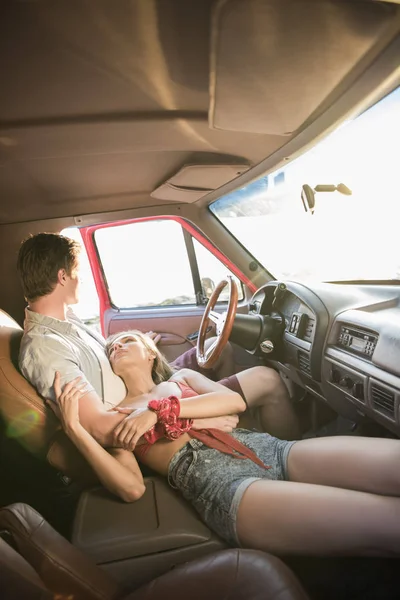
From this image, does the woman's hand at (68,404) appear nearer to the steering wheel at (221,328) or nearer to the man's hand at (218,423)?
the man's hand at (218,423)

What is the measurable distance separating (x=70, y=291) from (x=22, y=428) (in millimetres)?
676

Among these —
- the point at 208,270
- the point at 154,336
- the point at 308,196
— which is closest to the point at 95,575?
the point at 308,196

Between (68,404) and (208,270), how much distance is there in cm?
211

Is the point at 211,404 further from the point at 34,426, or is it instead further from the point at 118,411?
the point at 34,426

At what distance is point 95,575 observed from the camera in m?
1.15

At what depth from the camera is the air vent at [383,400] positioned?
155 cm

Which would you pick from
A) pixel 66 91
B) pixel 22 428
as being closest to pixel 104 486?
pixel 22 428

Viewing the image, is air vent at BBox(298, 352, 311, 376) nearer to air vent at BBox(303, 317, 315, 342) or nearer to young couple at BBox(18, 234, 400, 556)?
air vent at BBox(303, 317, 315, 342)

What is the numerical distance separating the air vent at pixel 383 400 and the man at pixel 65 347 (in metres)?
0.59

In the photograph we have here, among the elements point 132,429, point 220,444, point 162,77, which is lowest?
point 220,444

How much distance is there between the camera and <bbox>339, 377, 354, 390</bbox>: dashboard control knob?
183 cm

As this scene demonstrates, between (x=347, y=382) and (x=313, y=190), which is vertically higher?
(x=313, y=190)

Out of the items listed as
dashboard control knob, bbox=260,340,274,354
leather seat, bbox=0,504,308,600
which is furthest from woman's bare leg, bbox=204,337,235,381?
leather seat, bbox=0,504,308,600

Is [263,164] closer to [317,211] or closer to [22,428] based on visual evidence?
[317,211]
